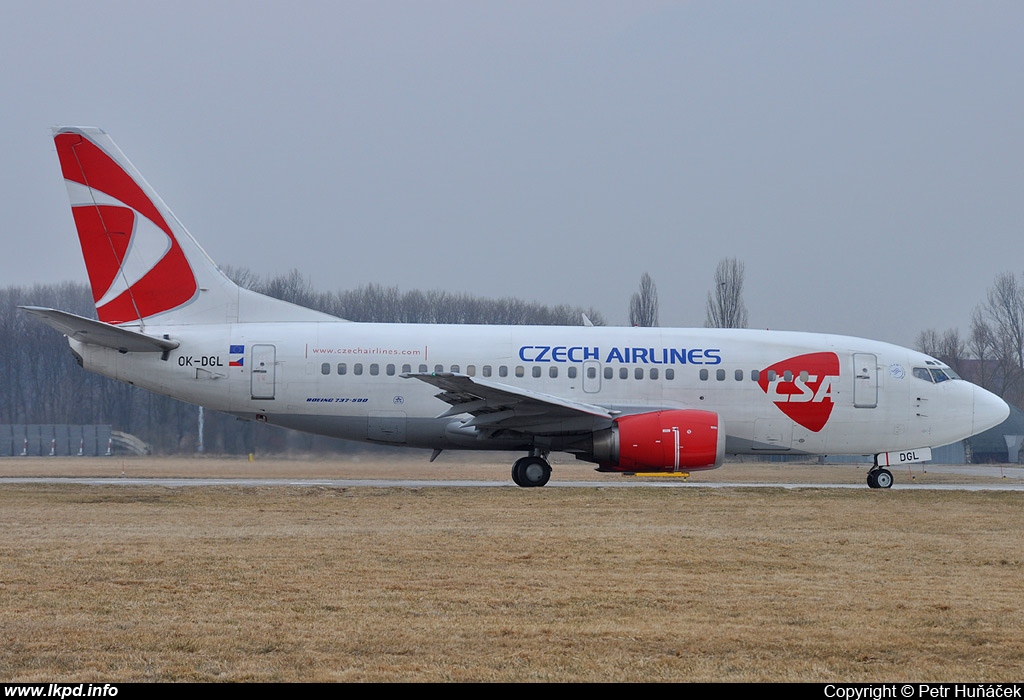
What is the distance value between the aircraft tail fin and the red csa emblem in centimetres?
1159

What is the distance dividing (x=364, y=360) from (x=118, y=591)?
13.7 m

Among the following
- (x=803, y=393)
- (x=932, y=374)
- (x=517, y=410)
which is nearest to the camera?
(x=517, y=410)

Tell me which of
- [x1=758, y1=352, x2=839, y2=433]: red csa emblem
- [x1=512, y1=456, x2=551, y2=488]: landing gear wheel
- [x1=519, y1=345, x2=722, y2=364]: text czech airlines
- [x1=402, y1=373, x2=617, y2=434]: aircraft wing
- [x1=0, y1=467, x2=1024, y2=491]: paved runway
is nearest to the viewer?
[x1=402, y1=373, x2=617, y2=434]: aircraft wing

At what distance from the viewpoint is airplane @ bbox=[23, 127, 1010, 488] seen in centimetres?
2217

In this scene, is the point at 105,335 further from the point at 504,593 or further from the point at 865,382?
the point at 865,382

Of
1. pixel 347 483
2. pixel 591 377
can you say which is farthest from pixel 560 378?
pixel 347 483

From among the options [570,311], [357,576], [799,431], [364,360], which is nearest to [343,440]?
[364,360]

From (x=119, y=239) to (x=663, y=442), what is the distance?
39.6ft

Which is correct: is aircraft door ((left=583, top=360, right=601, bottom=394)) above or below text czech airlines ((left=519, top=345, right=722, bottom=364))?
below

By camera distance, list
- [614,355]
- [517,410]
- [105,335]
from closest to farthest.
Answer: [517,410] < [105,335] < [614,355]

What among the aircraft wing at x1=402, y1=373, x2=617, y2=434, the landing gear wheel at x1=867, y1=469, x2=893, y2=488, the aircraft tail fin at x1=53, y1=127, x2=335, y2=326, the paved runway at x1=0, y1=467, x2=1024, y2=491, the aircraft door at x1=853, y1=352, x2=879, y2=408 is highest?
the aircraft tail fin at x1=53, y1=127, x2=335, y2=326

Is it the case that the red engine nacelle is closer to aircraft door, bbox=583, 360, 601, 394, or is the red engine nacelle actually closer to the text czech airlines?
aircraft door, bbox=583, 360, 601, 394

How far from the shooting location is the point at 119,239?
2261 cm

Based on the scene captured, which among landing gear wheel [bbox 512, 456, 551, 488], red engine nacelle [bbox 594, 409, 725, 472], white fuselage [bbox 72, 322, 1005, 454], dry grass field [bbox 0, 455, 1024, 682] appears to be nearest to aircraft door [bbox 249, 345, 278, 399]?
white fuselage [bbox 72, 322, 1005, 454]
